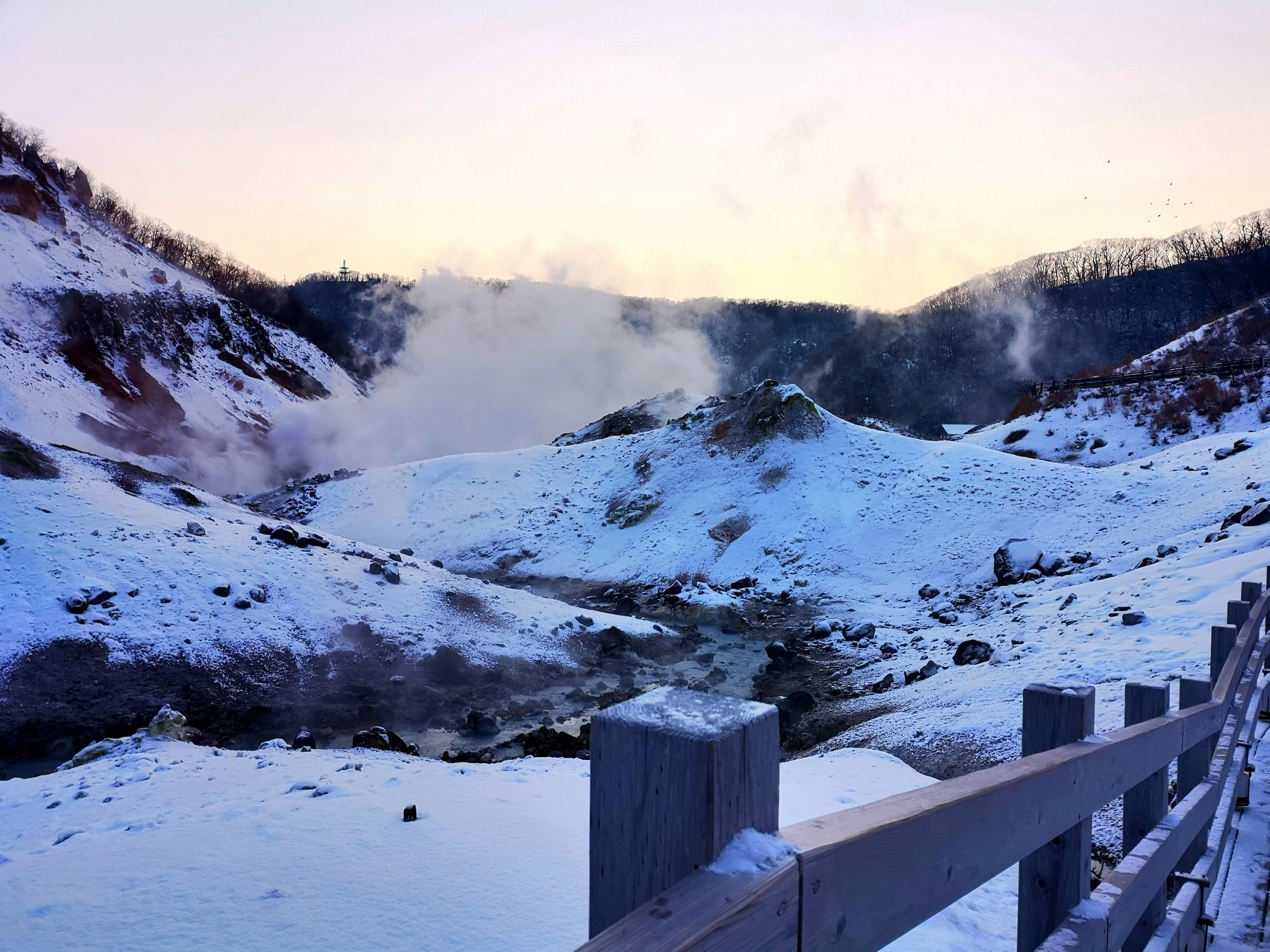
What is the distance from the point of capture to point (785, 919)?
0.93m

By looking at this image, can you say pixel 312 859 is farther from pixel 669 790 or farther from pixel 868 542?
pixel 868 542

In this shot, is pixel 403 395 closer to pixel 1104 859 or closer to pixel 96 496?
pixel 96 496

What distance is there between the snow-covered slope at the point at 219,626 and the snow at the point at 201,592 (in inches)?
1.3

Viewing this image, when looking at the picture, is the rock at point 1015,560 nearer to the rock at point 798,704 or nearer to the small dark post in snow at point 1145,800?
the rock at point 798,704

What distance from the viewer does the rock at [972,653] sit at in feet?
36.6

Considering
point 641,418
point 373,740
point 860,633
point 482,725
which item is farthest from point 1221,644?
point 641,418

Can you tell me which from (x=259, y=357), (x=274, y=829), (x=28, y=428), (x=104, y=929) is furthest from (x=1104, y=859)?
(x=259, y=357)

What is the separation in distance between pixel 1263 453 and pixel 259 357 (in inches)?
2357

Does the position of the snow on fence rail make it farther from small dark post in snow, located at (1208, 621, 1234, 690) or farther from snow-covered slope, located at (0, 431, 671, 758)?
snow-covered slope, located at (0, 431, 671, 758)

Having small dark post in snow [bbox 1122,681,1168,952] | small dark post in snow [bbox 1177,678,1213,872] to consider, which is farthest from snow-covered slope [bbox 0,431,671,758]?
small dark post in snow [bbox 1122,681,1168,952]

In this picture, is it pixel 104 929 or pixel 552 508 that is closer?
pixel 104 929

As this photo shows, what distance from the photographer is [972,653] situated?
11344mm

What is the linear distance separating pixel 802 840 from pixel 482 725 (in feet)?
34.5

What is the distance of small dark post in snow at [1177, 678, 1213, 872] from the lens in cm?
340
